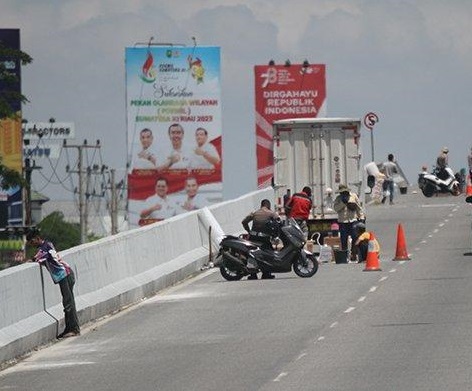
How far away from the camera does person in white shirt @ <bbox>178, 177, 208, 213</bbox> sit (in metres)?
72.4

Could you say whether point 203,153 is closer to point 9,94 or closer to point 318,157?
point 9,94

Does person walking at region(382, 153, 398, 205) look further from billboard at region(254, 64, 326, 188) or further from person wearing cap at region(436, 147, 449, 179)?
billboard at region(254, 64, 326, 188)

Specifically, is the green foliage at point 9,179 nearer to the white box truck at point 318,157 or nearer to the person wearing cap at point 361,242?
the white box truck at point 318,157

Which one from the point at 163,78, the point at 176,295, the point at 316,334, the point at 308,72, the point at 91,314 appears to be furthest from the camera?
the point at 308,72

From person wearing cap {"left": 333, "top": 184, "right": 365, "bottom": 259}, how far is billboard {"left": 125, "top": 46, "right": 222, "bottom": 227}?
3253cm

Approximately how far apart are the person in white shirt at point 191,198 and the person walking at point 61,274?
46.9 metres

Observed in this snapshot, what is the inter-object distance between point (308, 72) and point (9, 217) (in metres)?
14.8

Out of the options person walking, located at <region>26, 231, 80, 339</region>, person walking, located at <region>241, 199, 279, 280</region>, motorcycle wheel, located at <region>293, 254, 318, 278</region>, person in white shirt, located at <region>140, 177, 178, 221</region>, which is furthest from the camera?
person in white shirt, located at <region>140, 177, 178, 221</region>

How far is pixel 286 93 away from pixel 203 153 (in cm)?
623

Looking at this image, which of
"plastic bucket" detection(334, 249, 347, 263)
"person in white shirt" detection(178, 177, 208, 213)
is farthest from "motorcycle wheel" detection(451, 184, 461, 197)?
"plastic bucket" detection(334, 249, 347, 263)

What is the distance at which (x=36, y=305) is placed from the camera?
24.6 m

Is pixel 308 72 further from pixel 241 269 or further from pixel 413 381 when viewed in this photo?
pixel 413 381

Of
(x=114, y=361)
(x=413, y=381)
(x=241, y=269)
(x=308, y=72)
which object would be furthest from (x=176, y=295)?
(x=308, y=72)

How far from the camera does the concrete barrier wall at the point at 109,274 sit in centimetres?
2342
